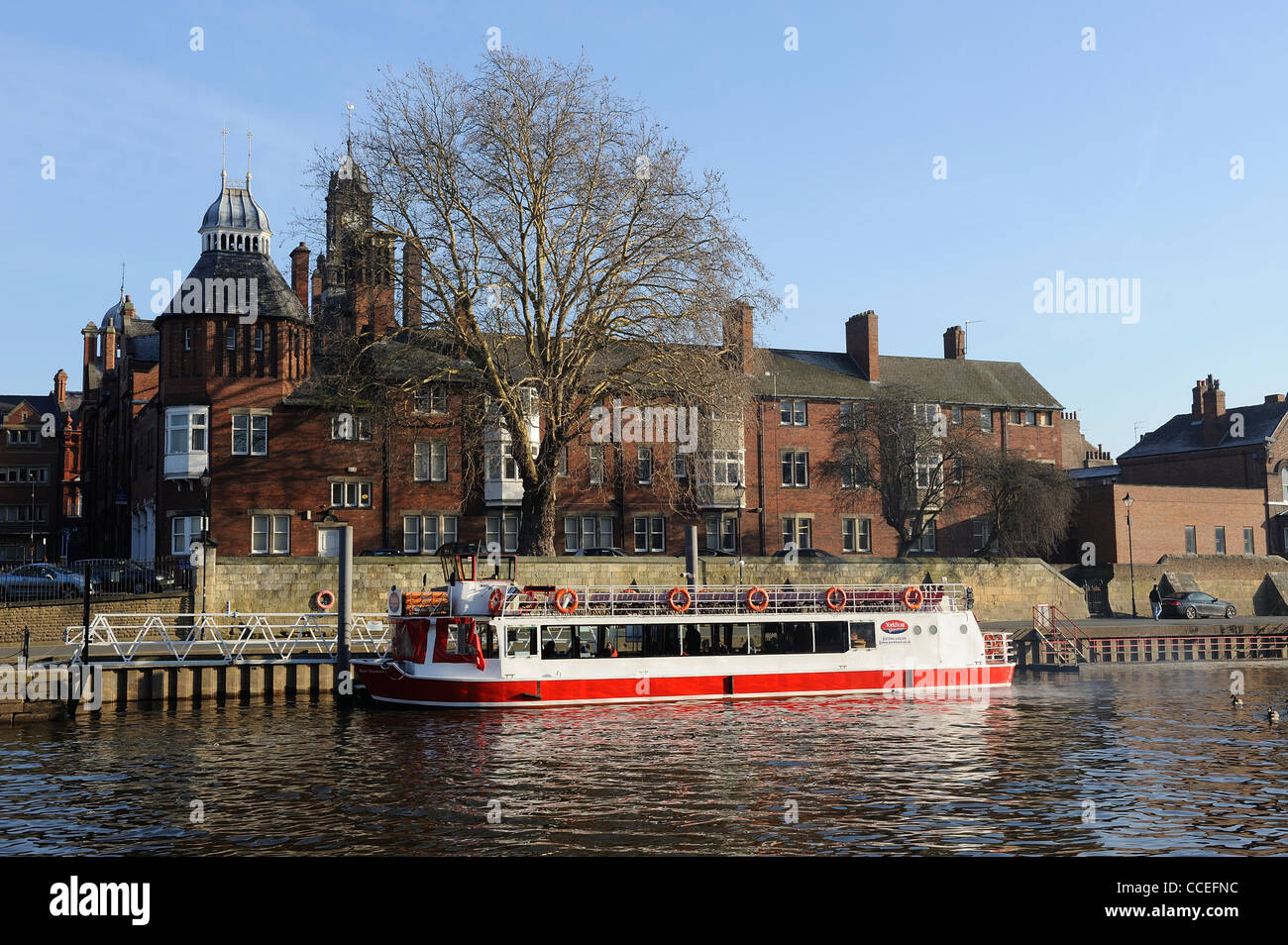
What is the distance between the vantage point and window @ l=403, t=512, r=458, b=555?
58438 millimetres

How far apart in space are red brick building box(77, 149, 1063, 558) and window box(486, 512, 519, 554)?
4.3 inches

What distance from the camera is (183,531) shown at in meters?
54.3

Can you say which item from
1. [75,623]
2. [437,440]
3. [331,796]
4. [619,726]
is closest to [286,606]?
[75,623]

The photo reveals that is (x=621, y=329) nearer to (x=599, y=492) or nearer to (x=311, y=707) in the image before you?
(x=599, y=492)

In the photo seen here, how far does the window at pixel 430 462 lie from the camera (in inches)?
2322

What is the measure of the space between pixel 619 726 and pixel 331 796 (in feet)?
37.1

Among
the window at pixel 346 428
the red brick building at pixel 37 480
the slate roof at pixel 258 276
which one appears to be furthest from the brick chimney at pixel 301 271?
the red brick building at pixel 37 480

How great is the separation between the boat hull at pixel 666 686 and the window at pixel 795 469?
92.6 ft

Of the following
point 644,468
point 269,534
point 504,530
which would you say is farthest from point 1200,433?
point 269,534

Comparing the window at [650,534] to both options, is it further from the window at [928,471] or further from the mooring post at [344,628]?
the mooring post at [344,628]

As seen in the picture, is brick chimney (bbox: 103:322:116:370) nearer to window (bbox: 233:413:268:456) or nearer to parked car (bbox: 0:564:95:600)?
window (bbox: 233:413:268:456)

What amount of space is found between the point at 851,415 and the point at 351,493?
95.1 ft

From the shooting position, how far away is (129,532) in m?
66.0

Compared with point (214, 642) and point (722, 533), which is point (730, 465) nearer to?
point (722, 533)
